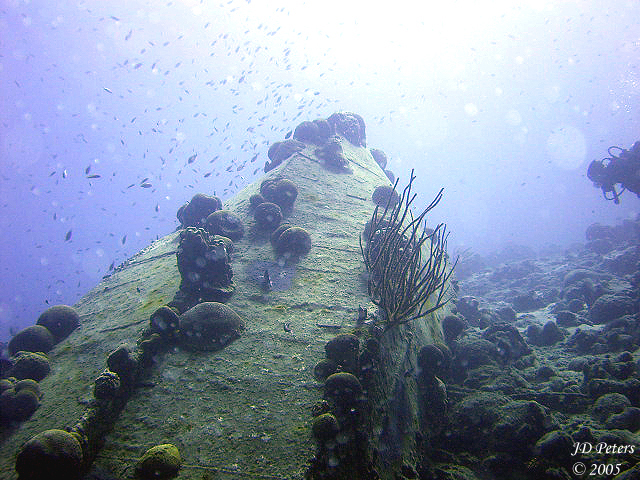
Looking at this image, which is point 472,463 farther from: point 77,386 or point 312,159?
point 312,159

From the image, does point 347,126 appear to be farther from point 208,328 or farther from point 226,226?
point 208,328

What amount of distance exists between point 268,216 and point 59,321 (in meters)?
5.76

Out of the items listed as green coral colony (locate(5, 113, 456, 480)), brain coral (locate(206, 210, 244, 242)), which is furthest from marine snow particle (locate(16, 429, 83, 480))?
brain coral (locate(206, 210, 244, 242))

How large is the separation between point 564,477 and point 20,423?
7.83m

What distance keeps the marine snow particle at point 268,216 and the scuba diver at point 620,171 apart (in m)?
14.4

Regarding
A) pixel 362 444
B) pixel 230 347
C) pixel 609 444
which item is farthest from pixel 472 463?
pixel 230 347

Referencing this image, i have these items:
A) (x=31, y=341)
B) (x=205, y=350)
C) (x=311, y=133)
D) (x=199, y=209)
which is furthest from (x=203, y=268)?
(x=311, y=133)

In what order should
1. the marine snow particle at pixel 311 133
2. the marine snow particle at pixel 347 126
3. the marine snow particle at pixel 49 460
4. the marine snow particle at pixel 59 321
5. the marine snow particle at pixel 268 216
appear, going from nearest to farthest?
the marine snow particle at pixel 49 460
the marine snow particle at pixel 59 321
the marine snow particle at pixel 268 216
the marine snow particle at pixel 311 133
the marine snow particle at pixel 347 126

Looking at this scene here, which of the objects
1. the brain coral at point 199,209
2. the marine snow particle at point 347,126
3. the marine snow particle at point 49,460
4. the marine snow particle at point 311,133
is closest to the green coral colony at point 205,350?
the marine snow particle at point 49,460

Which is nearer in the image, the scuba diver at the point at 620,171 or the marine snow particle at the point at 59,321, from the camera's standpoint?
the marine snow particle at the point at 59,321

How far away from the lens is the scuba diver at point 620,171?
519 inches

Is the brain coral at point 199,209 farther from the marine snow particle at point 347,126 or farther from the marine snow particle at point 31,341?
the marine snow particle at point 347,126

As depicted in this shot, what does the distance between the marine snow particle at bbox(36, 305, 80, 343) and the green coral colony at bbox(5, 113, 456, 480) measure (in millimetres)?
20

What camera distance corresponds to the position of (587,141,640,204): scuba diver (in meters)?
13.2
